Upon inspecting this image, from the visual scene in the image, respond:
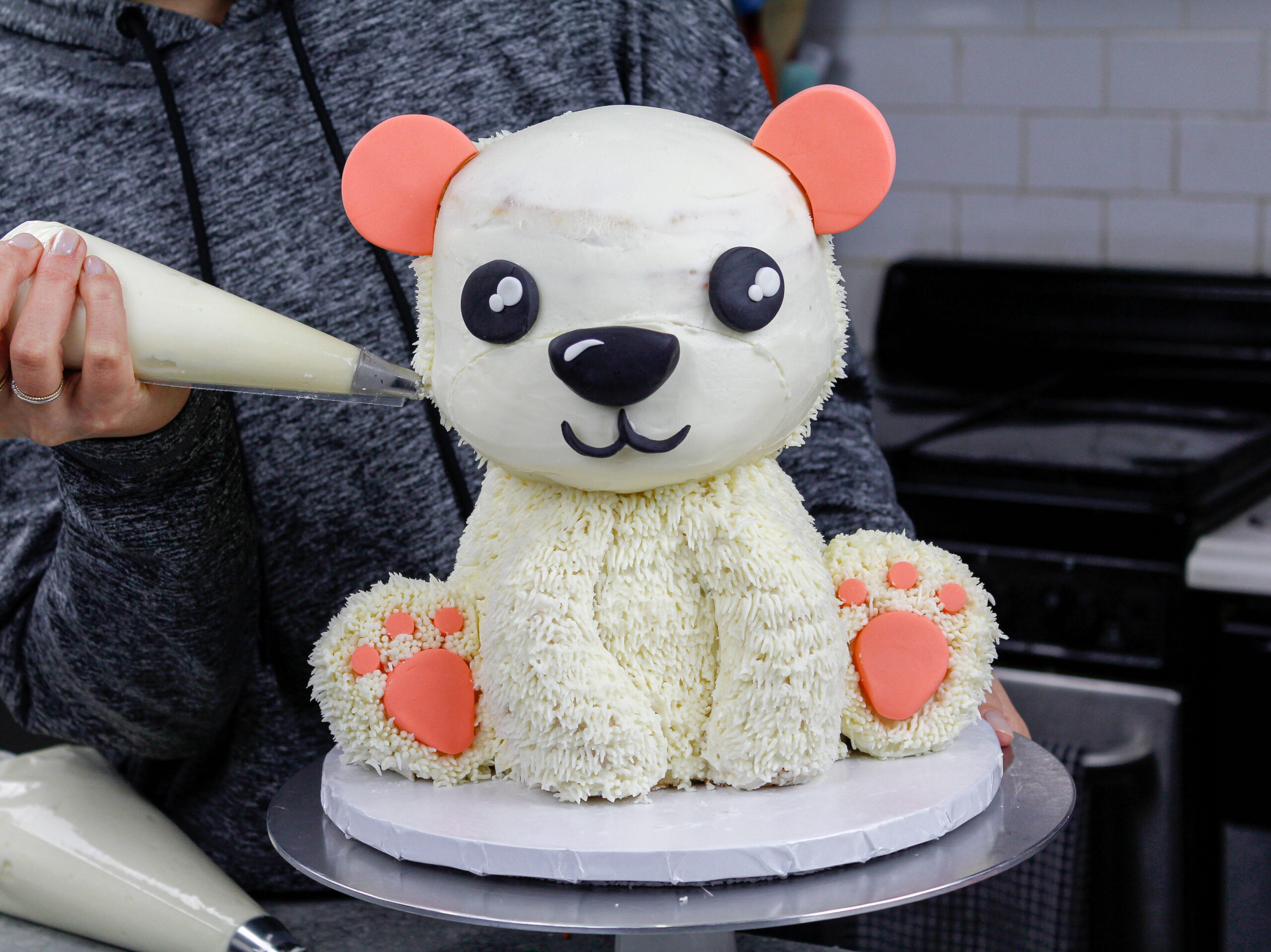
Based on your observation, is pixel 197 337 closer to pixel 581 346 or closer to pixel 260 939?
pixel 581 346

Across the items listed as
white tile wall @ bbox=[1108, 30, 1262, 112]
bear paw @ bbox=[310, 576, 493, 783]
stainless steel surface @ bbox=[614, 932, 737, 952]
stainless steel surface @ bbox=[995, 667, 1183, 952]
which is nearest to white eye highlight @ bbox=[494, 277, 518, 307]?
bear paw @ bbox=[310, 576, 493, 783]

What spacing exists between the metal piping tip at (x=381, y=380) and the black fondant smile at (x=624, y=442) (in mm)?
93

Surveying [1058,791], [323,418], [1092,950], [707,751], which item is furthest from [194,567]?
[1092,950]

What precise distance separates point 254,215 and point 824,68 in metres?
1.19

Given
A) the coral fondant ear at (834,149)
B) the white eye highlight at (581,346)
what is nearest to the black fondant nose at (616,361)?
the white eye highlight at (581,346)

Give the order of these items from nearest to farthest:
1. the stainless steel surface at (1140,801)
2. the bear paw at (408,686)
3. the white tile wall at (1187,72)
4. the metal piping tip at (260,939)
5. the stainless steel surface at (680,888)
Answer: the stainless steel surface at (680,888), the bear paw at (408,686), the metal piping tip at (260,939), the stainless steel surface at (1140,801), the white tile wall at (1187,72)

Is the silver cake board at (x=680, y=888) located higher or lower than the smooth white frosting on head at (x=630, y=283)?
lower

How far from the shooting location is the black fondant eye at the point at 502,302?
19.1 inches

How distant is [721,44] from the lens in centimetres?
90

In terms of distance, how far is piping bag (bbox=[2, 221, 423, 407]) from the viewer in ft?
1.65

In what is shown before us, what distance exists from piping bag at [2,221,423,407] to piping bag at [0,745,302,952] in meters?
0.30

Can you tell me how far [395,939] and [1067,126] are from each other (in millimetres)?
1369

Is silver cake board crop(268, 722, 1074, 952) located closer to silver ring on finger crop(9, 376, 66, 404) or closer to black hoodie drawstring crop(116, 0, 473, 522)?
silver ring on finger crop(9, 376, 66, 404)

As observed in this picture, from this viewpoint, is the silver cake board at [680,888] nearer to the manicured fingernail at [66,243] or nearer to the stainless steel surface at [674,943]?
→ the stainless steel surface at [674,943]
